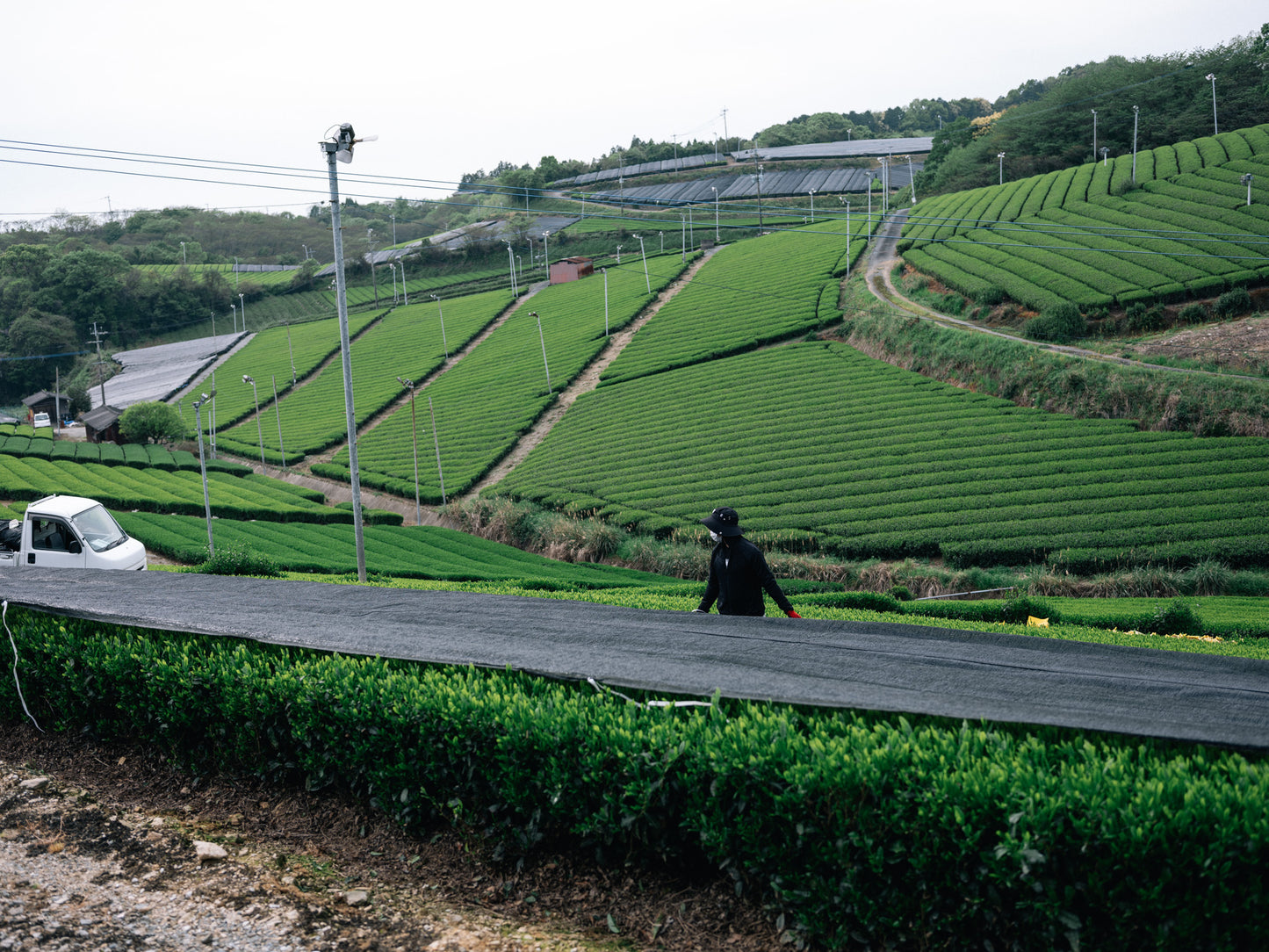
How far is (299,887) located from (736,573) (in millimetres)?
4959

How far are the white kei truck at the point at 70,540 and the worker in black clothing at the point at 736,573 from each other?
14.3 metres

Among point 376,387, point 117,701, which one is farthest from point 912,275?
point 117,701

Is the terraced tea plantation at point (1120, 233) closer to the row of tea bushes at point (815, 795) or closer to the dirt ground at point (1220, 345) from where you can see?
the dirt ground at point (1220, 345)

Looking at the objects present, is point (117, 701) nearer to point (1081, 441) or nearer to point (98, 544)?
point (98, 544)

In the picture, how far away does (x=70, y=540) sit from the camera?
57.8 ft

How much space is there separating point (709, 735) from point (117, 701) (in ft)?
19.8

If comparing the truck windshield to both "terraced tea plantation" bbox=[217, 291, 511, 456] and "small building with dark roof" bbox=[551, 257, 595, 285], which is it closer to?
"terraced tea plantation" bbox=[217, 291, 511, 456]

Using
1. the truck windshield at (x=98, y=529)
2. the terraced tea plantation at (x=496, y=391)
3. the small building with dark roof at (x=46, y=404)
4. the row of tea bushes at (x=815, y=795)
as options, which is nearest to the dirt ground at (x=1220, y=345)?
the terraced tea plantation at (x=496, y=391)

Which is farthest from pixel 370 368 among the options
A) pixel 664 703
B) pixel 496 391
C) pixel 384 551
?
pixel 664 703

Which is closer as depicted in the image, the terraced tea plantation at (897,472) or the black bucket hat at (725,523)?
the black bucket hat at (725,523)

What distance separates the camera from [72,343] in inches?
3831

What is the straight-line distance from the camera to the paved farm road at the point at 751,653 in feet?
19.8

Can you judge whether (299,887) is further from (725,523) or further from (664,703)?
(725,523)

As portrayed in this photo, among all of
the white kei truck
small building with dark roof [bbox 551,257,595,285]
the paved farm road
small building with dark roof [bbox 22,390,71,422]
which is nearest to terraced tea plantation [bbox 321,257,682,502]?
small building with dark roof [bbox 551,257,595,285]
